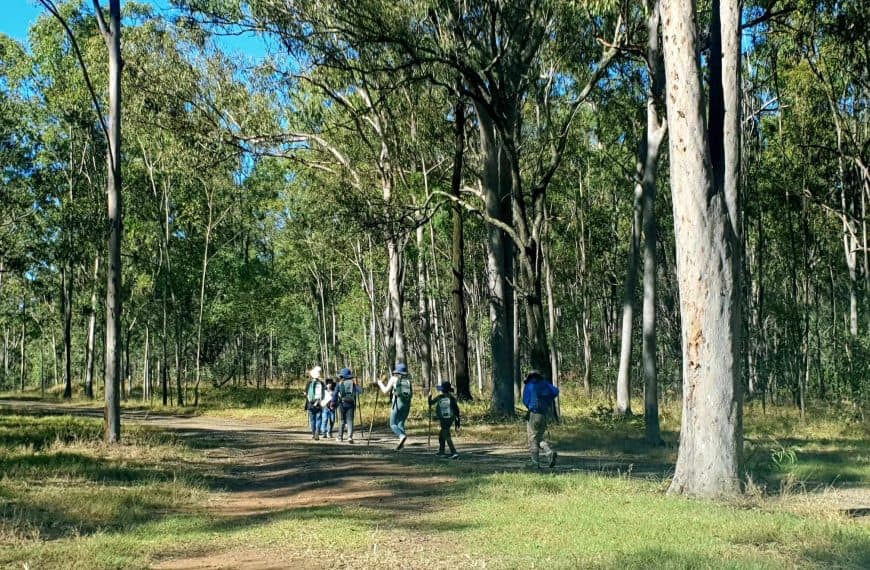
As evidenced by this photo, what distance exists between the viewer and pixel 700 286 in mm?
10219

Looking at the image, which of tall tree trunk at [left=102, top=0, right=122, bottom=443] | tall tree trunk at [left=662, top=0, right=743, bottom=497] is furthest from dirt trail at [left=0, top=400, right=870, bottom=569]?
tall tree trunk at [left=102, top=0, right=122, bottom=443]

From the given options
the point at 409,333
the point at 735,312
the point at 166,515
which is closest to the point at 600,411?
the point at 735,312

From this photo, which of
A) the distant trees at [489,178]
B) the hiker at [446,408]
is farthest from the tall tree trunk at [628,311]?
the hiker at [446,408]

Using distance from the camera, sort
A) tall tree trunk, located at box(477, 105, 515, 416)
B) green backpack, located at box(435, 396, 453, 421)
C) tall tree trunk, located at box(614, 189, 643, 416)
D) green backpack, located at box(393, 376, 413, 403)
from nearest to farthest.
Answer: green backpack, located at box(435, 396, 453, 421) < green backpack, located at box(393, 376, 413, 403) < tall tree trunk, located at box(614, 189, 643, 416) < tall tree trunk, located at box(477, 105, 515, 416)

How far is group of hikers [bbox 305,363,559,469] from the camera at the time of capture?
13.4 metres

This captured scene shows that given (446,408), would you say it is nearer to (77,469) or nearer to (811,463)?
(77,469)

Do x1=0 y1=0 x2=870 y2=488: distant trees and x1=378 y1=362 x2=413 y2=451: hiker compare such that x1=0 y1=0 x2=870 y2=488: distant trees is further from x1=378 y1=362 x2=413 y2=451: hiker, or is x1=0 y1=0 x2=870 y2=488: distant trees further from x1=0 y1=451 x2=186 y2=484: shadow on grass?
x1=378 y1=362 x2=413 y2=451: hiker

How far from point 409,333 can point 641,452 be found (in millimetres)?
46373

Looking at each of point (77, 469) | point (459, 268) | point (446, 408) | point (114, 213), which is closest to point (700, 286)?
point (446, 408)

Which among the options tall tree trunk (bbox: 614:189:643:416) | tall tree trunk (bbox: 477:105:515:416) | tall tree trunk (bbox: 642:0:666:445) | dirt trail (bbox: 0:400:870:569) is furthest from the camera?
tall tree trunk (bbox: 477:105:515:416)

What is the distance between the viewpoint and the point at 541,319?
2056 centimetres

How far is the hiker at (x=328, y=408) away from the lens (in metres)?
19.6

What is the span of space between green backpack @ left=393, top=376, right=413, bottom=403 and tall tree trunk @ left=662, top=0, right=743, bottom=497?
735cm

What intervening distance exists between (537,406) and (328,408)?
7964 mm
